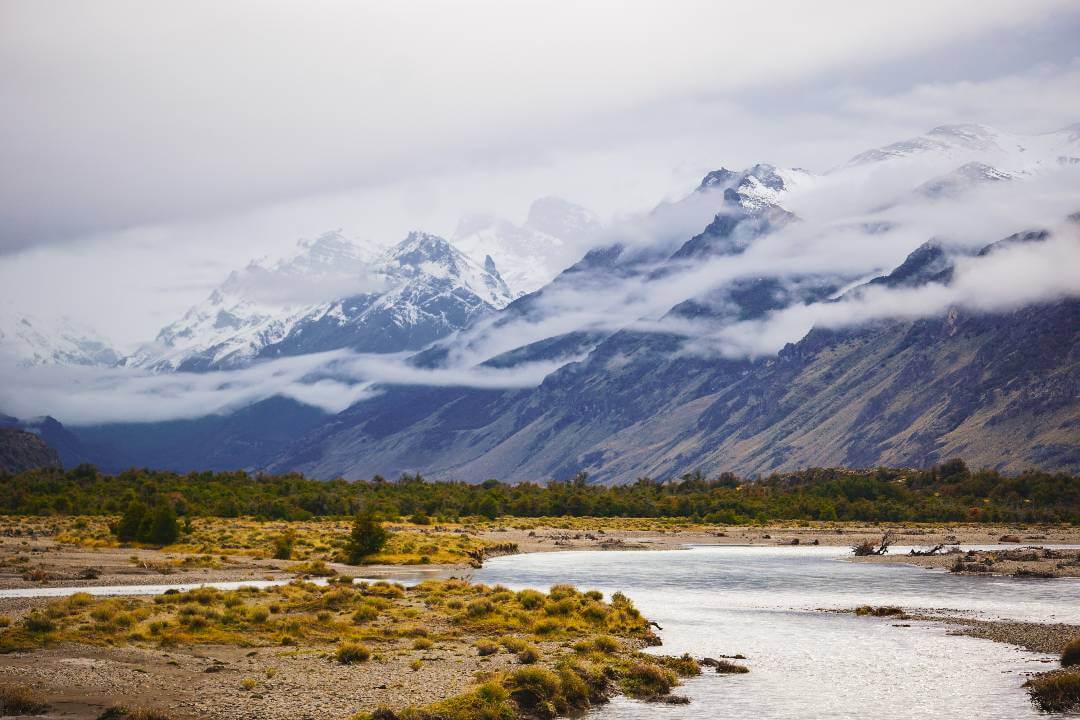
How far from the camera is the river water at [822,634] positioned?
150ft

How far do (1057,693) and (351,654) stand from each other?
1074 inches

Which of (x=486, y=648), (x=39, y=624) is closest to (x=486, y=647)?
(x=486, y=648)

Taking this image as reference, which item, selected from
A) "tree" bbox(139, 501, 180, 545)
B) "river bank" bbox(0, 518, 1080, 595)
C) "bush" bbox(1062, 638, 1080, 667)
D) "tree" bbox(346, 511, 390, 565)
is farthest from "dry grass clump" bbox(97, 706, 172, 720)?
"tree" bbox(139, 501, 180, 545)

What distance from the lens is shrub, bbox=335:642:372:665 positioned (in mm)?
48344

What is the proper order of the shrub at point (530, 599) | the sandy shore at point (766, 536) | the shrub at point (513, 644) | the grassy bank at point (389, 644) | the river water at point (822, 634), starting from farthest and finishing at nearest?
the sandy shore at point (766, 536) → the shrub at point (530, 599) → the shrub at point (513, 644) → the river water at point (822, 634) → the grassy bank at point (389, 644)

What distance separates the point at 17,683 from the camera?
39.4 meters

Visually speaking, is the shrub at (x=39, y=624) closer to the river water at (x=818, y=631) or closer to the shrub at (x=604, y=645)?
the river water at (x=818, y=631)

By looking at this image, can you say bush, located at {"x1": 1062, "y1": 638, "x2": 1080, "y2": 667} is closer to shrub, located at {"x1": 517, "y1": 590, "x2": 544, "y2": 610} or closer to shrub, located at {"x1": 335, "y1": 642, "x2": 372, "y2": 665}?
shrub, located at {"x1": 517, "y1": 590, "x2": 544, "y2": 610}

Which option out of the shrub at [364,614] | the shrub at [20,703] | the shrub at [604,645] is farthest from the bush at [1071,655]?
the shrub at [20,703]

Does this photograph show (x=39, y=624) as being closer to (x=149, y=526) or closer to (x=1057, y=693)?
(x=1057, y=693)

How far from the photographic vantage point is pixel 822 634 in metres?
64.2

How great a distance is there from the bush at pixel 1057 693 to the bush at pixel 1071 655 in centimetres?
614

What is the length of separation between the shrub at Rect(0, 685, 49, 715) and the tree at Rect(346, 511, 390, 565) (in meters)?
63.2

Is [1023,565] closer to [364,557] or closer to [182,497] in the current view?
[364,557]
